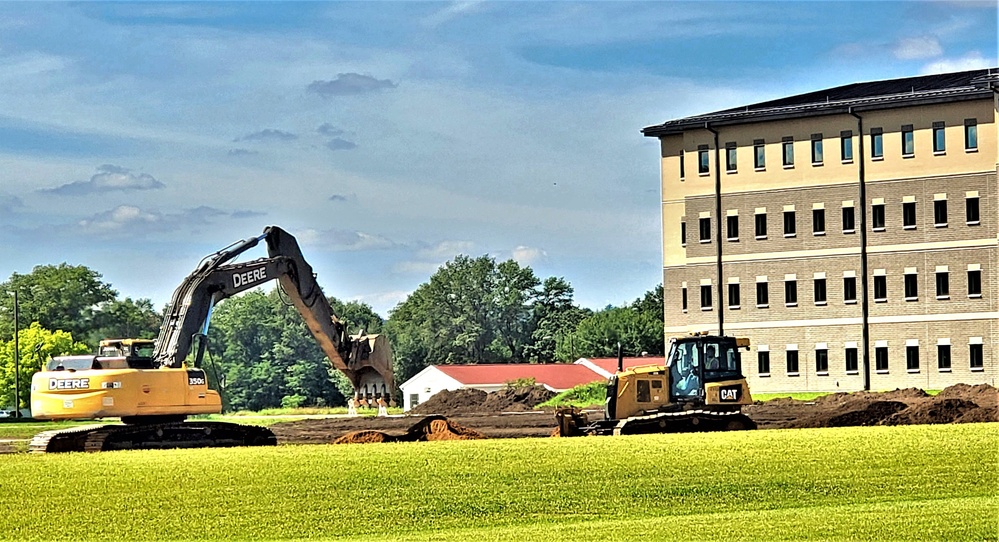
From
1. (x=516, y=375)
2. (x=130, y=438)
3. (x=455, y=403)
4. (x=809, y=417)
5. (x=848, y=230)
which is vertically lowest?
(x=809, y=417)

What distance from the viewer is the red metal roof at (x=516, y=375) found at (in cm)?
9956

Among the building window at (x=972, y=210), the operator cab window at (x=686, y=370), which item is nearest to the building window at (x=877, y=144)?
the building window at (x=972, y=210)

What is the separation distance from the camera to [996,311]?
67875 millimetres

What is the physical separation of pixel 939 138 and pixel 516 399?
964 inches

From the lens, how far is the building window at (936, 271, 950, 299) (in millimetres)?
68875

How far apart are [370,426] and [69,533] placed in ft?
84.2

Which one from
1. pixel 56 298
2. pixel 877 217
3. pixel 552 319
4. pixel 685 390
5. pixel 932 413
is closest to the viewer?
pixel 685 390

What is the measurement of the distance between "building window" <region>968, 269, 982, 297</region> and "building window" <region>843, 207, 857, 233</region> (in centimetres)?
561

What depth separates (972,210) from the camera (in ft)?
224

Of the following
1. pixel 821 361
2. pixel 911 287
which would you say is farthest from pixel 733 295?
pixel 911 287

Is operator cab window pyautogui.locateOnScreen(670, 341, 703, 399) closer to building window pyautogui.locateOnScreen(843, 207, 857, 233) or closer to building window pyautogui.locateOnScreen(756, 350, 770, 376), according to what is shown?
building window pyautogui.locateOnScreen(843, 207, 857, 233)

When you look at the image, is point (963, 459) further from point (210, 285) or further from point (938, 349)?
point (938, 349)

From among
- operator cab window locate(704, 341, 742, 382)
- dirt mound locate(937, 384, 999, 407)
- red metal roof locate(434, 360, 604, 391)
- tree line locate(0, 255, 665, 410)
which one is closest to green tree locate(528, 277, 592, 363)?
tree line locate(0, 255, 665, 410)

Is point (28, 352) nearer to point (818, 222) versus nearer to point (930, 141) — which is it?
point (818, 222)
